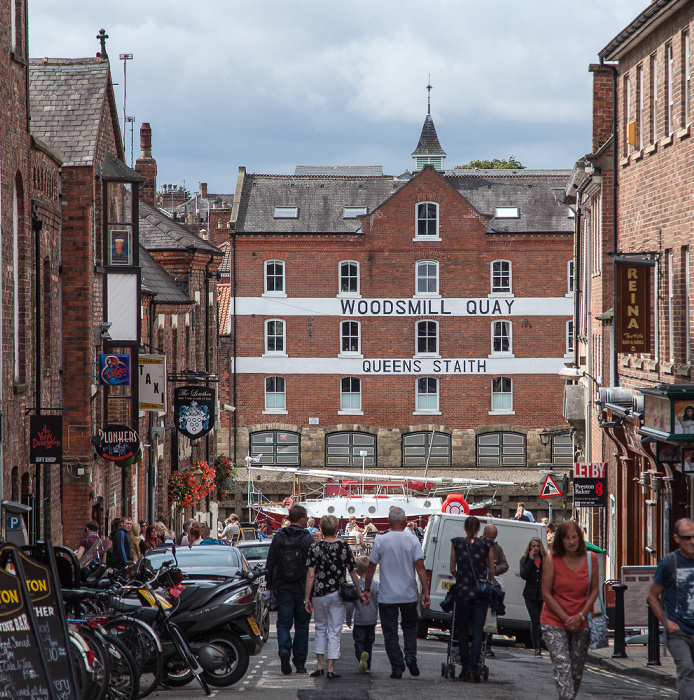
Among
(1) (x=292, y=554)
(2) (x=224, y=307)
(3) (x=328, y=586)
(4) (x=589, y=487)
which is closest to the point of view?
(3) (x=328, y=586)

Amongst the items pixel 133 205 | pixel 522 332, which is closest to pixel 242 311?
pixel 522 332

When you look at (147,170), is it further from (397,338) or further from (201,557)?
(201,557)

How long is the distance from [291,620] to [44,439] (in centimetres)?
762

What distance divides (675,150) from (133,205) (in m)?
10.8

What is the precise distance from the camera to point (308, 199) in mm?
52562

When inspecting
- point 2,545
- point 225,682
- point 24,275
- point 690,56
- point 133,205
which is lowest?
point 225,682

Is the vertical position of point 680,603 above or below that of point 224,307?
below

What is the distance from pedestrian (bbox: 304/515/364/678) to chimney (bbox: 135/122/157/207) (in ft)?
99.8

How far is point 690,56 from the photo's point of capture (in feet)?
63.2

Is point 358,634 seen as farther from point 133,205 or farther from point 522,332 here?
point 522,332

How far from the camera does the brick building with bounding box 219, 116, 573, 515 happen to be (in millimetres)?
51688

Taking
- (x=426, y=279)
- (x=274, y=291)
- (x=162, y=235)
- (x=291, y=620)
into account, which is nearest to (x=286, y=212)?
(x=274, y=291)

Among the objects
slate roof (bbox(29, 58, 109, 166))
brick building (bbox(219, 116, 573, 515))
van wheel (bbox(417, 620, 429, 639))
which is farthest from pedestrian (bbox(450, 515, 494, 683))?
brick building (bbox(219, 116, 573, 515))

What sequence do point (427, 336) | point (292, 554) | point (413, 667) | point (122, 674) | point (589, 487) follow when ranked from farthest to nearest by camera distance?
point (427, 336)
point (589, 487)
point (292, 554)
point (413, 667)
point (122, 674)
